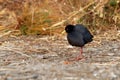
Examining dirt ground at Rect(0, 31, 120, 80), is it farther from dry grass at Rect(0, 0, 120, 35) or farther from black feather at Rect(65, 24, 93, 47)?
dry grass at Rect(0, 0, 120, 35)

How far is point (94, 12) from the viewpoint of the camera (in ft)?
28.7

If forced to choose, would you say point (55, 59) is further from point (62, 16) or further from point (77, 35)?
point (62, 16)

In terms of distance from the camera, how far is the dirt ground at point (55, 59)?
537cm

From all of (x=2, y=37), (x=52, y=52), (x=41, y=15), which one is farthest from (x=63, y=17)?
(x=52, y=52)

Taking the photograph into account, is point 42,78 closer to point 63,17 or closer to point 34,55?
point 34,55

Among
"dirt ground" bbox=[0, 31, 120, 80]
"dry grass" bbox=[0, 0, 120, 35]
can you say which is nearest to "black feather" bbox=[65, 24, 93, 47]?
"dirt ground" bbox=[0, 31, 120, 80]

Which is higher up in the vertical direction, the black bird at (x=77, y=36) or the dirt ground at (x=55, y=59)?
the black bird at (x=77, y=36)

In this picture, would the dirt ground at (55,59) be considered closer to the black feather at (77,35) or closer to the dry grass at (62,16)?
the black feather at (77,35)

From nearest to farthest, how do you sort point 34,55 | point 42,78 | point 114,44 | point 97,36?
point 42,78 < point 34,55 < point 114,44 < point 97,36

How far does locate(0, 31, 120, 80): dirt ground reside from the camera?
5371 mm

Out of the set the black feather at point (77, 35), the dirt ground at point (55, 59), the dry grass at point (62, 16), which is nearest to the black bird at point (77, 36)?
the black feather at point (77, 35)

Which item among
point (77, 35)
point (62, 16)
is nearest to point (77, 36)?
point (77, 35)

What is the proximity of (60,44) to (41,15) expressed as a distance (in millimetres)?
1146

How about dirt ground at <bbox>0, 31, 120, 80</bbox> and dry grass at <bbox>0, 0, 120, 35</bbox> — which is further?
dry grass at <bbox>0, 0, 120, 35</bbox>
